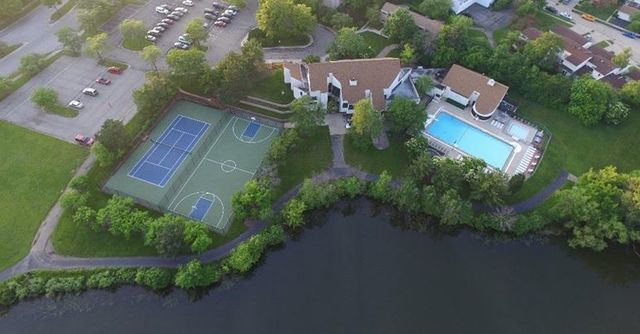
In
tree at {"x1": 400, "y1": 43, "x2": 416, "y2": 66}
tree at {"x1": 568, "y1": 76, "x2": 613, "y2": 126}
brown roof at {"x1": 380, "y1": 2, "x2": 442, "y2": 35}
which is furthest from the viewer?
brown roof at {"x1": 380, "y1": 2, "x2": 442, "y2": 35}

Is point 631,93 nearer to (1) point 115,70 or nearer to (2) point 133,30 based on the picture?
(2) point 133,30

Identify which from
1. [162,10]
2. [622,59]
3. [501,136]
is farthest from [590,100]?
[162,10]

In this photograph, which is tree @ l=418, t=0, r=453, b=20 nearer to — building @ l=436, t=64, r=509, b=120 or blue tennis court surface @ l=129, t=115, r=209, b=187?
building @ l=436, t=64, r=509, b=120

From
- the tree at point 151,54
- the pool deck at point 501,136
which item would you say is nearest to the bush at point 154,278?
the tree at point 151,54

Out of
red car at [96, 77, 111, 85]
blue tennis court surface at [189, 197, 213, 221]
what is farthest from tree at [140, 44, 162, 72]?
blue tennis court surface at [189, 197, 213, 221]

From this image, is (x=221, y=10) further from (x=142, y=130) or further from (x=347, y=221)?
(x=347, y=221)

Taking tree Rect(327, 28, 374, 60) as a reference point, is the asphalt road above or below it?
below

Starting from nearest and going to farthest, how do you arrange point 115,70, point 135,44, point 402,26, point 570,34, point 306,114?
point 306,114 < point 115,70 < point 402,26 < point 135,44 < point 570,34
